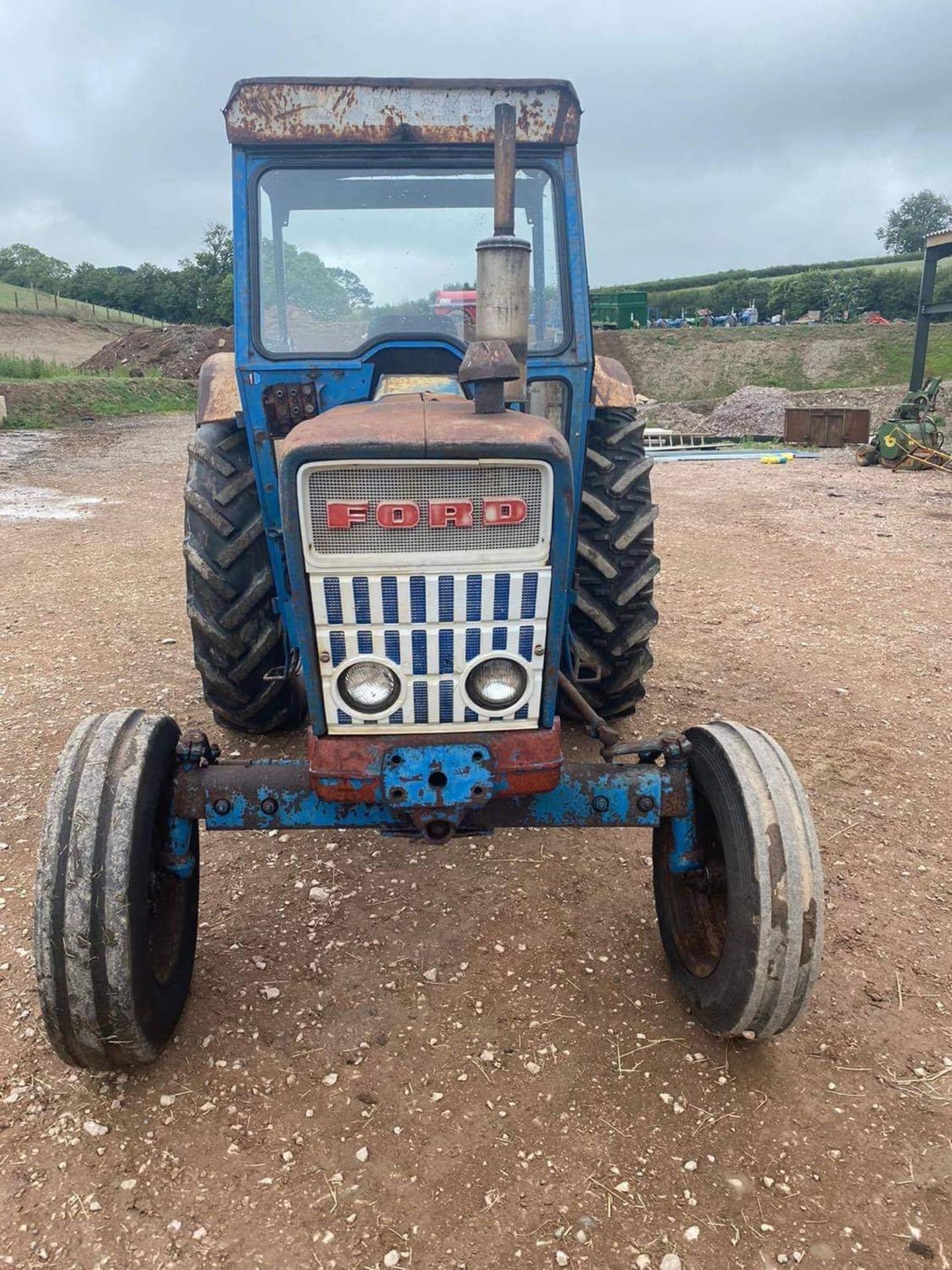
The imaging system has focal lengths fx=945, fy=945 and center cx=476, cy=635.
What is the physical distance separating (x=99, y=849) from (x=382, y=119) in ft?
9.22

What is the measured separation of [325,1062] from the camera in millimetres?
2750

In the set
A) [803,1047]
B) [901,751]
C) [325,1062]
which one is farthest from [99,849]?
[901,751]

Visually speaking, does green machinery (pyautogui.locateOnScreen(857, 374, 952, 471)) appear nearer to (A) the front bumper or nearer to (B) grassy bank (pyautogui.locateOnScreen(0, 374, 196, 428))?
(A) the front bumper

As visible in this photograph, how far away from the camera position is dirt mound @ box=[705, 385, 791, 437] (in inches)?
850

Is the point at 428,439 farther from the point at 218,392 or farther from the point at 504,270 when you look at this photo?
the point at 218,392

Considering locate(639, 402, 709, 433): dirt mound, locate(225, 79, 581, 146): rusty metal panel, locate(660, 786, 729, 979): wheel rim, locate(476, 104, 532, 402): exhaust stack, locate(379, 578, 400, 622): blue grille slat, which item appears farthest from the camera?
locate(639, 402, 709, 433): dirt mound

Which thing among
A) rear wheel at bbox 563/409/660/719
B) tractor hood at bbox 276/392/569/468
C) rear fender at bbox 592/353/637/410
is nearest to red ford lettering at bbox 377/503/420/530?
tractor hood at bbox 276/392/569/468

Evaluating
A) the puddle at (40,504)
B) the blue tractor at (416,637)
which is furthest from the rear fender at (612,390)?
the puddle at (40,504)

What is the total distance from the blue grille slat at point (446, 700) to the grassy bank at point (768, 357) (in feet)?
90.8

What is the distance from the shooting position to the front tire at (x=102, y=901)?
97.0 inches

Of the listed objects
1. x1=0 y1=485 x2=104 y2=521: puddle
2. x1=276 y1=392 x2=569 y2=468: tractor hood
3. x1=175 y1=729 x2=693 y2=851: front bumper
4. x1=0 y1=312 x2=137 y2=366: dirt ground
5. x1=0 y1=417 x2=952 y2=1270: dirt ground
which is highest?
x1=0 y1=312 x2=137 y2=366: dirt ground

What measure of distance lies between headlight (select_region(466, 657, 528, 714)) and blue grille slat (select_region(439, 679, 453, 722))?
0.05 m

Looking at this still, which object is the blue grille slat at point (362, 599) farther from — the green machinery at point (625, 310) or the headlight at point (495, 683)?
the green machinery at point (625, 310)

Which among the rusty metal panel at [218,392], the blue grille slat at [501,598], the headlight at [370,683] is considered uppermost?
the rusty metal panel at [218,392]
